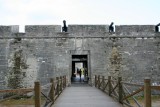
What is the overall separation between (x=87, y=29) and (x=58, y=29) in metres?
1.59

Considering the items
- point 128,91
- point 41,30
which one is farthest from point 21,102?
point 128,91

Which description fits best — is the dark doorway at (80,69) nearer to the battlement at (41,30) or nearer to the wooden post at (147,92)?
the battlement at (41,30)

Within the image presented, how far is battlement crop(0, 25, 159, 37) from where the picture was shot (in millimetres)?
15586

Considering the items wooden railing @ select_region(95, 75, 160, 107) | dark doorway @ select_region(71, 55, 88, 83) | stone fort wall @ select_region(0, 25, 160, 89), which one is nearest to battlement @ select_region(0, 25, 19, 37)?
stone fort wall @ select_region(0, 25, 160, 89)

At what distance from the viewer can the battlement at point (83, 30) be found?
15.6 metres

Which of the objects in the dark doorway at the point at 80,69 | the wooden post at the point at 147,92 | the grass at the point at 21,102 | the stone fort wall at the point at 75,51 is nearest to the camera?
the wooden post at the point at 147,92

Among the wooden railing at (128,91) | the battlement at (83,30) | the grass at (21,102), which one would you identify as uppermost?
the battlement at (83,30)

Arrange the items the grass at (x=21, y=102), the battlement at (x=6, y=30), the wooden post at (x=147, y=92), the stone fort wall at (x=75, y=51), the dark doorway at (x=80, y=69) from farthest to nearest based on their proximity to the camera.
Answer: the dark doorway at (x=80, y=69) → the battlement at (x=6, y=30) → the stone fort wall at (x=75, y=51) → the grass at (x=21, y=102) → the wooden post at (x=147, y=92)

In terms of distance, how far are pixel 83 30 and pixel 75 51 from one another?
1.23 meters

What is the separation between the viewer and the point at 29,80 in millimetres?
15391

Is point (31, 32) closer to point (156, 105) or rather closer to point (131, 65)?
point (131, 65)

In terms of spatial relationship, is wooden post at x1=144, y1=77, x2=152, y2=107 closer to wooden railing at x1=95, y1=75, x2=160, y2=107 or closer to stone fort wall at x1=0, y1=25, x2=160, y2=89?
wooden railing at x1=95, y1=75, x2=160, y2=107

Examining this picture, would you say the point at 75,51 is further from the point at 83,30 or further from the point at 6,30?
the point at 6,30

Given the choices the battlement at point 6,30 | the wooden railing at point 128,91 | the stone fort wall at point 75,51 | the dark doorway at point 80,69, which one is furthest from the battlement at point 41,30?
the wooden railing at point 128,91
